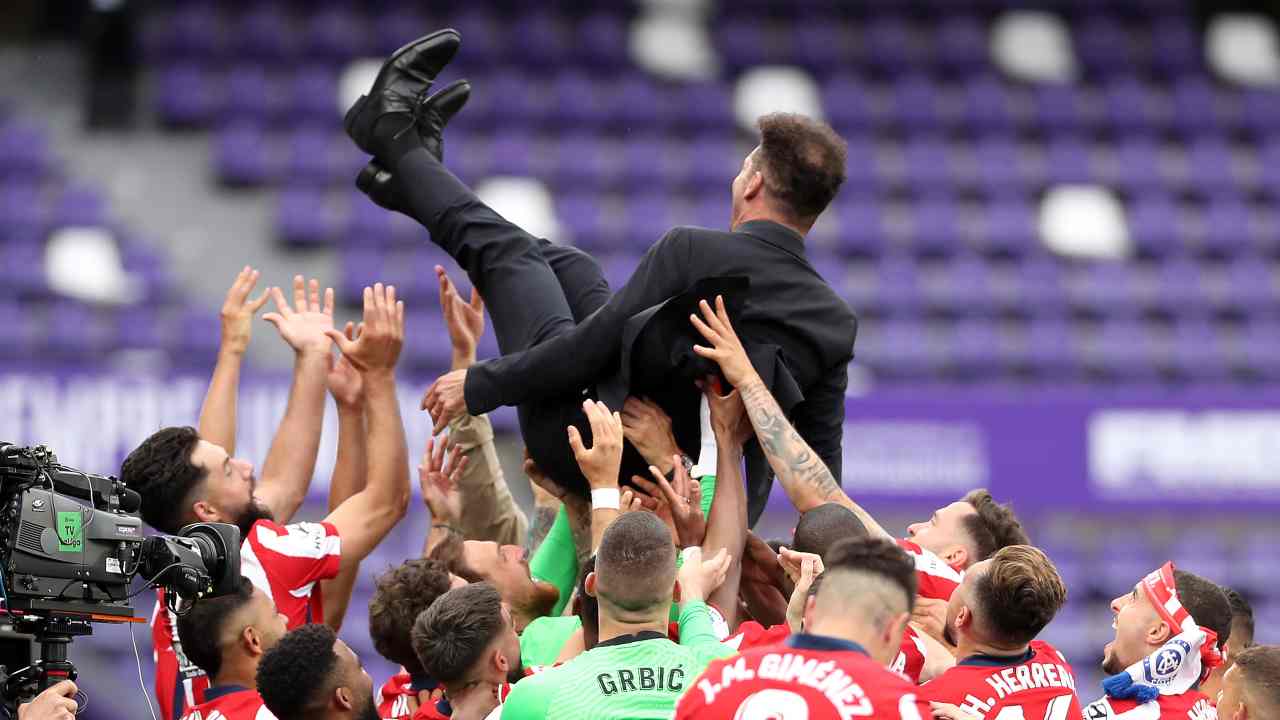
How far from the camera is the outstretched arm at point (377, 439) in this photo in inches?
204

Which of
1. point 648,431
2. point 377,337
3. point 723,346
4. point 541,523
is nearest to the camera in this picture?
point 723,346

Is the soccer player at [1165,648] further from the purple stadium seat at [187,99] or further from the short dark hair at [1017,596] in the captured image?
the purple stadium seat at [187,99]

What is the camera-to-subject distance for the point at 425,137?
543cm

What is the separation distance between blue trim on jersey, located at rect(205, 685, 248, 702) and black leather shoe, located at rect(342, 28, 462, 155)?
5.61 feet

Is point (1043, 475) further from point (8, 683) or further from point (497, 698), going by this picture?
point (8, 683)

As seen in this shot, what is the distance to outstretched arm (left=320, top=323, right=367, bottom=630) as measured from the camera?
222 inches

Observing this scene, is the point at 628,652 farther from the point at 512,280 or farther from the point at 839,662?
the point at 512,280

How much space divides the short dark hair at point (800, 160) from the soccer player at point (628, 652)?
44.8 inches

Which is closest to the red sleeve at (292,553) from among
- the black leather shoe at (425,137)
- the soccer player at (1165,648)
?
the black leather shoe at (425,137)

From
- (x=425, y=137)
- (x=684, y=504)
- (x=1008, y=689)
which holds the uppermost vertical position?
(x=425, y=137)

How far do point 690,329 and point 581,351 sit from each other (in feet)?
0.99

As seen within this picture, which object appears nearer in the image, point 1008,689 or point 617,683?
point 617,683

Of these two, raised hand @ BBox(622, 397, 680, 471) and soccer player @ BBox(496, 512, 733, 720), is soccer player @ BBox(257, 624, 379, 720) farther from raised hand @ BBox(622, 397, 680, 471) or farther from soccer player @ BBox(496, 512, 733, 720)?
raised hand @ BBox(622, 397, 680, 471)

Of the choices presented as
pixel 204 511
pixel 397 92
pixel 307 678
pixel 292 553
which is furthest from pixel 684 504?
pixel 397 92
